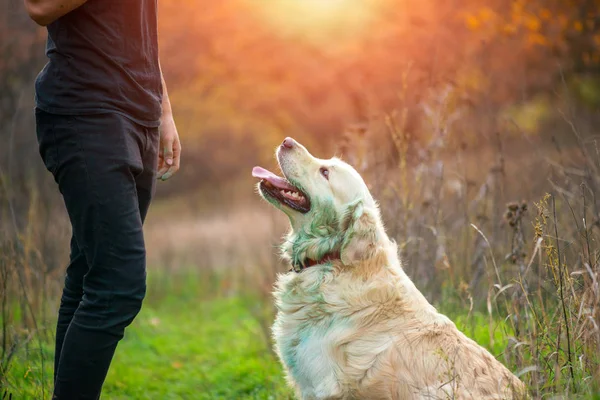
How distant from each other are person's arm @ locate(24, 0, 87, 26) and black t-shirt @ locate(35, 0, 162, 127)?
0.15m

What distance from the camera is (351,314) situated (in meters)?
2.84

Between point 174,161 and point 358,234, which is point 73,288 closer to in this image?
point 174,161

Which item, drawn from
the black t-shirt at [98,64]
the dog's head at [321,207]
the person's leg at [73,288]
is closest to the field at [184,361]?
the person's leg at [73,288]

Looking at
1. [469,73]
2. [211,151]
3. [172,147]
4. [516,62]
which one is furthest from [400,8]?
[211,151]

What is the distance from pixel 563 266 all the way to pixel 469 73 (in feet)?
27.0

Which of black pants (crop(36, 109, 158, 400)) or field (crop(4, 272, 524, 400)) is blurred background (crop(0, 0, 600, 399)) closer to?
field (crop(4, 272, 524, 400))

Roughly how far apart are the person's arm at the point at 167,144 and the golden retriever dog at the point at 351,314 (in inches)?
21.9

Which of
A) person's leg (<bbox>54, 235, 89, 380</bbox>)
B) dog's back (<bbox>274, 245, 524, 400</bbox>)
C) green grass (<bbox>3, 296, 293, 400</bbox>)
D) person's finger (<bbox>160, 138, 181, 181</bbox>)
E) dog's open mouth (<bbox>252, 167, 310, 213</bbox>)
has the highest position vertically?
person's finger (<bbox>160, 138, 181, 181</bbox>)

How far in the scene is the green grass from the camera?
12.5ft

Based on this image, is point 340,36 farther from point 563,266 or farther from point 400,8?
point 563,266

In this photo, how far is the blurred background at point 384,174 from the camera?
10.6 ft

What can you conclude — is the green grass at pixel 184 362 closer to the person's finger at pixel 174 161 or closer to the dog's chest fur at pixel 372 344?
the dog's chest fur at pixel 372 344

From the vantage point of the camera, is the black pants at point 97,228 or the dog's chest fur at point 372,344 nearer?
the black pants at point 97,228

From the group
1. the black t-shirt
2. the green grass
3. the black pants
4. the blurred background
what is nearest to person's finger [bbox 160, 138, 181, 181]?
the black t-shirt
